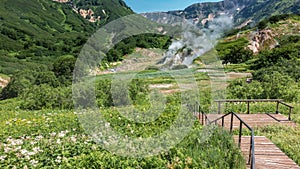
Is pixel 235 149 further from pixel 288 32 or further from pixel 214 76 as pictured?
pixel 288 32

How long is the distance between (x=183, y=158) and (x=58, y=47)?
105 m

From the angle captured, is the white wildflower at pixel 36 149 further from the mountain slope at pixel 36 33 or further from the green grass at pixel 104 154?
the mountain slope at pixel 36 33

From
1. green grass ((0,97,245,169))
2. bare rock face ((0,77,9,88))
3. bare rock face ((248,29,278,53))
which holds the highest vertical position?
bare rock face ((248,29,278,53))

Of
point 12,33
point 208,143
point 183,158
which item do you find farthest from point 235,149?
point 12,33

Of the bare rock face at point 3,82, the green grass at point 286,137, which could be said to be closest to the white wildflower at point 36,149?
the green grass at point 286,137

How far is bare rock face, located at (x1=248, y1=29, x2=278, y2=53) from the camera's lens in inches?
2635

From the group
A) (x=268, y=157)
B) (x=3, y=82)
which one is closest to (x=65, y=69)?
(x=3, y=82)

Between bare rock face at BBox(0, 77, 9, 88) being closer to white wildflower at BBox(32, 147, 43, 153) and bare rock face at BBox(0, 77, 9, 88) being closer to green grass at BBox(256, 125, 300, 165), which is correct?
white wildflower at BBox(32, 147, 43, 153)

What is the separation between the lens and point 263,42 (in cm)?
6969

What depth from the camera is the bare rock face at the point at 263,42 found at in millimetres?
66938

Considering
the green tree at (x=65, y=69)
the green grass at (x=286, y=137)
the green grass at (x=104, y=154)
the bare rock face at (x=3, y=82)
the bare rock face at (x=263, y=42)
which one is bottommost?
the bare rock face at (x=3, y=82)

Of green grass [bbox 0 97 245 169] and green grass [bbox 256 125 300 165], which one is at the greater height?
green grass [bbox 0 97 245 169]

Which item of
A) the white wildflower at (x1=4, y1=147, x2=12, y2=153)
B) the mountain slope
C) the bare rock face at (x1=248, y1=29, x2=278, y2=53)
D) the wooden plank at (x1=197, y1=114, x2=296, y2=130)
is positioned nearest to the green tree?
the mountain slope

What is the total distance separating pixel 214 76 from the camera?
2595 centimetres
